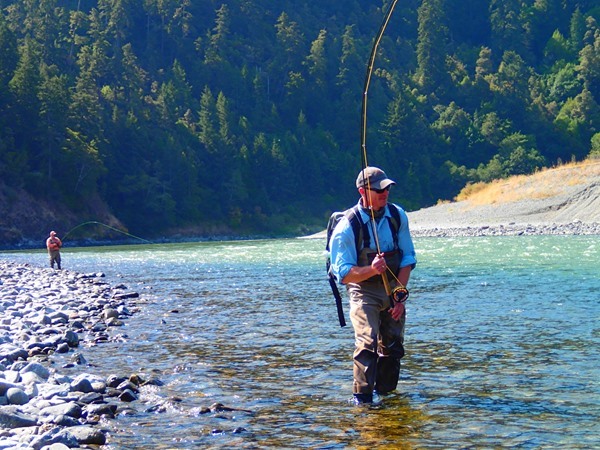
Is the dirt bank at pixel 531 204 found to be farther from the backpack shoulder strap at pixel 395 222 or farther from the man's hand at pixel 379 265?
the man's hand at pixel 379 265

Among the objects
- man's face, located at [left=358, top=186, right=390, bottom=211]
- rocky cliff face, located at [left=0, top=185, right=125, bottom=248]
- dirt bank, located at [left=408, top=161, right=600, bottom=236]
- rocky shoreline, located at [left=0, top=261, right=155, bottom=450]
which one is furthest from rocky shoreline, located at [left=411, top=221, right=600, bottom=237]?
man's face, located at [left=358, top=186, right=390, bottom=211]

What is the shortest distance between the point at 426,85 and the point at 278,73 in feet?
65.8

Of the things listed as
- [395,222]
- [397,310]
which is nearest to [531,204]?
[395,222]

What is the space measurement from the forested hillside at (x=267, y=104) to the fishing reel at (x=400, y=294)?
209 feet

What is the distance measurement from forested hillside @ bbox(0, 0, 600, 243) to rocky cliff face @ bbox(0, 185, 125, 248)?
2.08 ft

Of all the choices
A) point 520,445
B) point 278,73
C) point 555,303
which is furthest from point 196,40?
point 520,445

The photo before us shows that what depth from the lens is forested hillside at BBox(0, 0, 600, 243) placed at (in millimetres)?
75938

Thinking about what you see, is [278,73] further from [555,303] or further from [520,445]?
[520,445]

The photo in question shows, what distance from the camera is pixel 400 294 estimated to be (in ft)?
25.2

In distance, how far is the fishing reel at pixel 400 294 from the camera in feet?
25.2

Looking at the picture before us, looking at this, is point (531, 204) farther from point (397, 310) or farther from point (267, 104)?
point (267, 104)

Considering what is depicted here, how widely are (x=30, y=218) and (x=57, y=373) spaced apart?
59.4 metres

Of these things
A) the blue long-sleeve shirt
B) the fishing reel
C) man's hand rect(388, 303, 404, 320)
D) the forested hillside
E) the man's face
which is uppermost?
the forested hillside

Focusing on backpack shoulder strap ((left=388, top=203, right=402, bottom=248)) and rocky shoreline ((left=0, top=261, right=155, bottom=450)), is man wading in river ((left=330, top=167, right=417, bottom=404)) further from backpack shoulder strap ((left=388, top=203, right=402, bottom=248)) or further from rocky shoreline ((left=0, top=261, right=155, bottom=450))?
rocky shoreline ((left=0, top=261, right=155, bottom=450))
